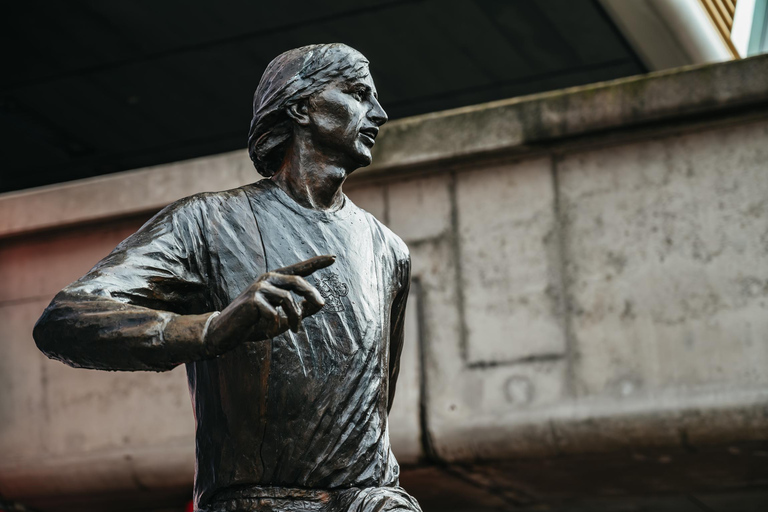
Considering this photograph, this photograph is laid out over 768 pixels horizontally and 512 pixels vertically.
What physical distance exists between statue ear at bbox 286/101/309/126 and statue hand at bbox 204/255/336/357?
80 centimetres

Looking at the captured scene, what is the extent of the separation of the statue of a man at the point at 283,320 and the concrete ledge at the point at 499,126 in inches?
237

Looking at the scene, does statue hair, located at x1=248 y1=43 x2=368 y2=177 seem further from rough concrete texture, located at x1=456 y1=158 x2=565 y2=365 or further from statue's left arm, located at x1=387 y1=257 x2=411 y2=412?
rough concrete texture, located at x1=456 y1=158 x2=565 y2=365

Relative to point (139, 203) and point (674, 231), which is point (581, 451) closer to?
Result: point (674, 231)

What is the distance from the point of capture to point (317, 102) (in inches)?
138

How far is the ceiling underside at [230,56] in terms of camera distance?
40.7ft

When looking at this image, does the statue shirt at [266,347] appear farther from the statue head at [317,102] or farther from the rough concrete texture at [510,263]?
the rough concrete texture at [510,263]

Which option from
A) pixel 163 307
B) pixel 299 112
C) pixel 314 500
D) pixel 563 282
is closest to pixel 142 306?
pixel 163 307

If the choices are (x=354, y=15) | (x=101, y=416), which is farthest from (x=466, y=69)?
(x=101, y=416)

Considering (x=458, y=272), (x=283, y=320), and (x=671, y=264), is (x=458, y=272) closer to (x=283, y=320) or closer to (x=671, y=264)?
(x=671, y=264)

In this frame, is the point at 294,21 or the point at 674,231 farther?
the point at 294,21

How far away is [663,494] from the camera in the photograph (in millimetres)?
11828

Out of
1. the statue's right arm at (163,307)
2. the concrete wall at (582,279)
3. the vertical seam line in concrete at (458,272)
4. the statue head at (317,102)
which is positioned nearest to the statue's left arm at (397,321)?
the statue head at (317,102)

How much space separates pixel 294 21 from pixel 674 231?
16.2 feet

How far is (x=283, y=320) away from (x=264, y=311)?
62 mm
